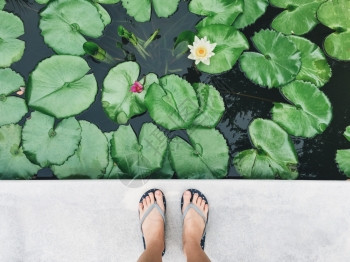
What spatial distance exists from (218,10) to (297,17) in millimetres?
427

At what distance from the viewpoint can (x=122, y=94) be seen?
63.0 inches

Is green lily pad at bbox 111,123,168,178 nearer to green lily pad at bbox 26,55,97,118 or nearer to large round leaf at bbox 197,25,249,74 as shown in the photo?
green lily pad at bbox 26,55,97,118

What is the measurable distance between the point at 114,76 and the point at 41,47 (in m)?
0.45

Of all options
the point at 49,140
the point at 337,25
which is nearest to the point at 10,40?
the point at 49,140

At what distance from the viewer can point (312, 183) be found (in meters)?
1.53

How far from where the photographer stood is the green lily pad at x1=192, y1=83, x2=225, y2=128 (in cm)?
159

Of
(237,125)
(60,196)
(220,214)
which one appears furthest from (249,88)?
(60,196)

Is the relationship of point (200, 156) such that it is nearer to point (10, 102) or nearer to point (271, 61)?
point (271, 61)

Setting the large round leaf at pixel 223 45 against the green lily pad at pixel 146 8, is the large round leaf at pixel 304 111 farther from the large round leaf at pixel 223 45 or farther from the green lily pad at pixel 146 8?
the green lily pad at pixel 146 8

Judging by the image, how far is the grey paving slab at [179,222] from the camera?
1521 mm

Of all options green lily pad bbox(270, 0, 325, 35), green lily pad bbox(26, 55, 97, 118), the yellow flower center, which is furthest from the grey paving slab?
green lily pad bbox(270, 0, 325, 35)

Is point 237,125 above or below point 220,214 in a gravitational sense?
above

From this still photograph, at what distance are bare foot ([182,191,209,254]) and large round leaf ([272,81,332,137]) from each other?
0.58m

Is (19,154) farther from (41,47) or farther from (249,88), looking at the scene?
(249,88)
